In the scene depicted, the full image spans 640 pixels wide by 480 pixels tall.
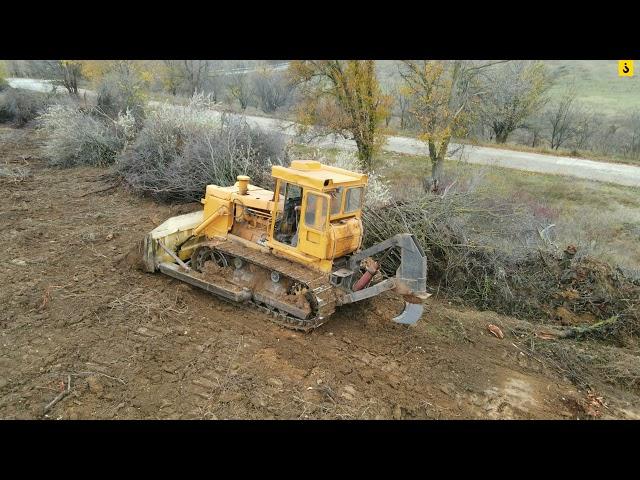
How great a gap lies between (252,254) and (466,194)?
5.22 metres

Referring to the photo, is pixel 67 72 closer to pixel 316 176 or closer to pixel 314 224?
pixel 316 176

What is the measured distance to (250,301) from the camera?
7.79m

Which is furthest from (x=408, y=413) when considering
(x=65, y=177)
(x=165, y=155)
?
(x=65, y=177)

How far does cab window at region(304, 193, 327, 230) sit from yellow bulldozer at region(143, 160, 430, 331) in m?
0.01

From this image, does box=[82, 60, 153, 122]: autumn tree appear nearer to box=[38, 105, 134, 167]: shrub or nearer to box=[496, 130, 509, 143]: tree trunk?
→ box=[38, 105, 134, 167]: shrub

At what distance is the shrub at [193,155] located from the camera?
12.3m

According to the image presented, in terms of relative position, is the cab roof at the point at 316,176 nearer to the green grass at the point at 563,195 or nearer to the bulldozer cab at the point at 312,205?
the bulldozer cab at the point at 312,205

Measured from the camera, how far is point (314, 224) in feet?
23.5

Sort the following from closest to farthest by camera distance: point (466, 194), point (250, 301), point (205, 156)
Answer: point (250, 301)
point (466, 194)
point (205, 156)

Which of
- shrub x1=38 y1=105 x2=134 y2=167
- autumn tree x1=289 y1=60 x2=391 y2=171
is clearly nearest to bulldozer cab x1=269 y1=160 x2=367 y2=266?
autumn tree x1=289 y1=60 x2=391 y2=171

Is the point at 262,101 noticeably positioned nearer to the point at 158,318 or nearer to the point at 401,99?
the point at 401,99

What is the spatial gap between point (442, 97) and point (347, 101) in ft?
9.96

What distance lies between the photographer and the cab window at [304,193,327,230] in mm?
7035

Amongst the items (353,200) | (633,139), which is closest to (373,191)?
(353,200)
